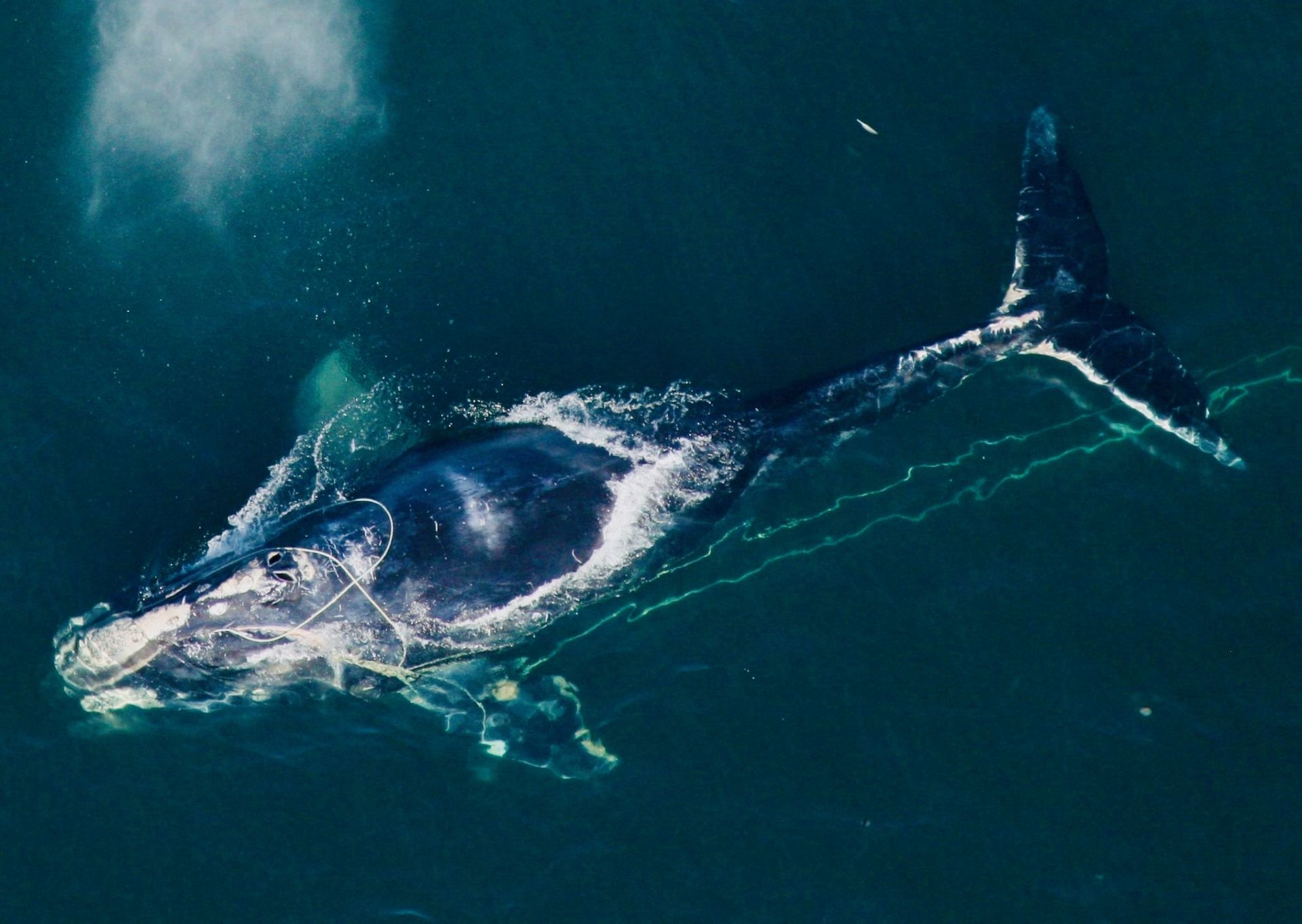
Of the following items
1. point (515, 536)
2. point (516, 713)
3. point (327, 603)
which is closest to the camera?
point (327, 603)

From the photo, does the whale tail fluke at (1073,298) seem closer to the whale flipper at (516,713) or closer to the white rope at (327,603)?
the whale flipper at (516,713)

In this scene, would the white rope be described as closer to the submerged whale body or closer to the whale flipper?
the submerged whale body

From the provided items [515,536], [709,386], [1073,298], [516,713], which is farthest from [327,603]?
[1073,298]

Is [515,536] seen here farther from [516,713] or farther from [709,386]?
[709,386]

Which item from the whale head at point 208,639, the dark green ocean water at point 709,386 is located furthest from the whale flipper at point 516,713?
the whale head at point 208,639

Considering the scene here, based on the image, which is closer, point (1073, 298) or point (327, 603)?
point (327, 603)
